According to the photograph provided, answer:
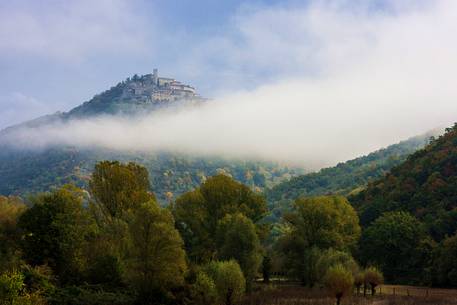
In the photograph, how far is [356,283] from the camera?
5522cm

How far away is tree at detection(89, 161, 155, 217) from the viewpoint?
67875mm

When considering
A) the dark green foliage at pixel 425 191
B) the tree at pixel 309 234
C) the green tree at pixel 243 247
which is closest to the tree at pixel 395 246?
the dark green foliage at pixel 425 191

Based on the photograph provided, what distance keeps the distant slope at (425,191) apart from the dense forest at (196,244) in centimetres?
39

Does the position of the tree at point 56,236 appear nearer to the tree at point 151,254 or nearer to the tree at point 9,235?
the tree at point 9,235

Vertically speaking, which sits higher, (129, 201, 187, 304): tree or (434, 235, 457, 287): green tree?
(129, 201, 187, 304): tree

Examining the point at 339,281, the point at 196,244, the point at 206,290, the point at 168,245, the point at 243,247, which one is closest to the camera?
the point at 206,290

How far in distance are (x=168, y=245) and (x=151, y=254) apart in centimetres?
196

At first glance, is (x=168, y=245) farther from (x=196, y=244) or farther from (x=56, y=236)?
(x=196, y=244)

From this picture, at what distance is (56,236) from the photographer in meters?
58.1

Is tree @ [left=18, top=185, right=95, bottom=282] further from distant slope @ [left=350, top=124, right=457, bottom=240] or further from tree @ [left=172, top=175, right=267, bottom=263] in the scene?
distant slope @ [left=350, top=124, right=457, bottom=240]

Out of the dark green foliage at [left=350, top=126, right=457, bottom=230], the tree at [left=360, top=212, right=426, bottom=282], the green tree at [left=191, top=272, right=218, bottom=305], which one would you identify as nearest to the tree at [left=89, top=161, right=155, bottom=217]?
the green tree at [left=191, top=272, right=218, bottom=305]

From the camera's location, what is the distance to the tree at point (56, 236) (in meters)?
57.7

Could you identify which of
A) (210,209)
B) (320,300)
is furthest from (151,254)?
(210,209)

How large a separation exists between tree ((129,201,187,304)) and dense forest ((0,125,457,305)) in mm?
104
